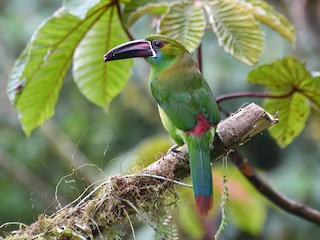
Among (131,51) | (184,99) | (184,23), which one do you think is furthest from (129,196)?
(184,23)

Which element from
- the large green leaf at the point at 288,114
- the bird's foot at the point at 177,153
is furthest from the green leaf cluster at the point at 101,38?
the bird's foot at the point at 177,153

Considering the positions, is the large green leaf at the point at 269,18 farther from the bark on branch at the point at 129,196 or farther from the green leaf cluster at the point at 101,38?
the bark on branch at the point at 129,196

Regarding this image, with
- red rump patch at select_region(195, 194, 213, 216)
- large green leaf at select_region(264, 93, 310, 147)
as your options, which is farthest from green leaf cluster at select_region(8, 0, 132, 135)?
red rump patch at select_region(195, 194, 213, 216)

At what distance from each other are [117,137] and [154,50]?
3.87 meters

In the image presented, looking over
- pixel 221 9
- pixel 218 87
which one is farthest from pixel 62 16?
pixel 218 87

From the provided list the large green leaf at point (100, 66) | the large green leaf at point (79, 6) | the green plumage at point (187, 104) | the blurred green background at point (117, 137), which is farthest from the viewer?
the blurred green background at point (117, 137)

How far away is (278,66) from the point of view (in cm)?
262

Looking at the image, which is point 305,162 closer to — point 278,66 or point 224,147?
point 278,66

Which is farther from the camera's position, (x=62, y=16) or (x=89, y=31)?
(x=89, y=31)

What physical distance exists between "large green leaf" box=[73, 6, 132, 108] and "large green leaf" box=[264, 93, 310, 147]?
626 mm

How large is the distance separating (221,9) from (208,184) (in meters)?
0.75

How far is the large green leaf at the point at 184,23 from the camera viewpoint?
248 centimetres

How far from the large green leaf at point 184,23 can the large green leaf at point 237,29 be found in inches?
2.2

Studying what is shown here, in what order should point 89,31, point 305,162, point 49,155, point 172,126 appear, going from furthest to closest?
point 49,155, point 305,162, point 89,31, point 172,126
